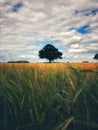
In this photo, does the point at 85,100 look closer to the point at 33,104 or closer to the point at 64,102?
the point at 64,102

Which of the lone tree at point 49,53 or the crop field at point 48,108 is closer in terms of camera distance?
the crop field at point 48,108

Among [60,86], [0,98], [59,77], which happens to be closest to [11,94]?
[0,98]

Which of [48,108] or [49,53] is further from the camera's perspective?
[49,53]

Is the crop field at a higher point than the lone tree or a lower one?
lower

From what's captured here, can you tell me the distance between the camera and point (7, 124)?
1777 mm

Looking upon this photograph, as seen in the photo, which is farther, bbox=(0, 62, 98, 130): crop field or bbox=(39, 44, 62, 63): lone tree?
bbox=(39, 44, 62, 63): lone tree

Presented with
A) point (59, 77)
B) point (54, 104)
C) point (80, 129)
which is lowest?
point (80, 129)

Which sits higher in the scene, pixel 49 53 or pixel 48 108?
pixel 49 53

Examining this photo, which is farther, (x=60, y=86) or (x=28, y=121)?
(x=60, y=86)

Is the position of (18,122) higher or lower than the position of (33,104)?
lower

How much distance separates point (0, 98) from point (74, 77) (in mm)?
685

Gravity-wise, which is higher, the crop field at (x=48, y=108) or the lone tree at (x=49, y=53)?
the lone tree at (x=49, y=53)

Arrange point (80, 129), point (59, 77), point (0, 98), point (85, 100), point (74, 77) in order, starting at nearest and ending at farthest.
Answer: point (80, 129) → point (85, 100) → point (0, 98) → point (74, 77) → point (59, 77)

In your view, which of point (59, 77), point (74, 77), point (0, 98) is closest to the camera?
point (0, 98)
